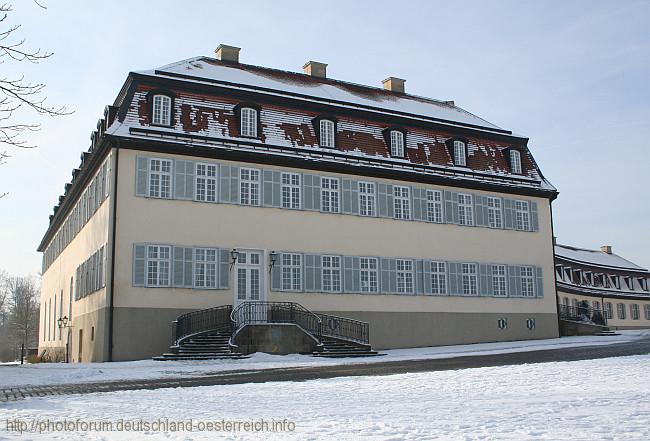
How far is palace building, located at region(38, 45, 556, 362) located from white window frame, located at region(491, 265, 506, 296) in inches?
2.3

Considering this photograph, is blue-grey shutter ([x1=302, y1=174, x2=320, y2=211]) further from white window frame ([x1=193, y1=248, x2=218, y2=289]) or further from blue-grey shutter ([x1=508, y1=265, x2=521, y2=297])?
blue-grey shutter ([x1=508, y1=265, x2=521, y2=297])

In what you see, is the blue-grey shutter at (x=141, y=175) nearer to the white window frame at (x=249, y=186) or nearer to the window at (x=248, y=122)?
A: the white window frame at (x=249, y=186)

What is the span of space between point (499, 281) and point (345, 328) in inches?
330

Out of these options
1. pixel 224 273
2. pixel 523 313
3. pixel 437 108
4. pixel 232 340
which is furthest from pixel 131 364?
pixel 437 108

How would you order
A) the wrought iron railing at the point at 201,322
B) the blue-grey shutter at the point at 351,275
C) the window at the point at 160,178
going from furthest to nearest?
the blue-grey shutter at the point at 351,275 < the window at the point at 160,178 < the wrought iron railing at the point at 201,322

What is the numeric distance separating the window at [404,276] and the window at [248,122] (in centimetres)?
766

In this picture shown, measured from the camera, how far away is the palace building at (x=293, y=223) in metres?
24.4

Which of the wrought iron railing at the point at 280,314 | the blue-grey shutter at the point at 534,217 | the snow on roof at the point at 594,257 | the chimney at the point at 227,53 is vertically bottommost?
the wrought iron railing at the point at 280,314

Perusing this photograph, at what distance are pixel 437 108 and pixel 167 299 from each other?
17612 millimetres

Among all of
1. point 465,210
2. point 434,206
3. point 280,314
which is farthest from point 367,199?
point 280,314

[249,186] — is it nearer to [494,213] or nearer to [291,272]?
[291,272]

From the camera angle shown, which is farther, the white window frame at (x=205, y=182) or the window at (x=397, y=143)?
the window at (x=397, y=143)

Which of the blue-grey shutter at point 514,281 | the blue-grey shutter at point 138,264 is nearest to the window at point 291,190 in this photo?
the blue-grey shutter at point 138,264

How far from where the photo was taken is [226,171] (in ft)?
85.6
